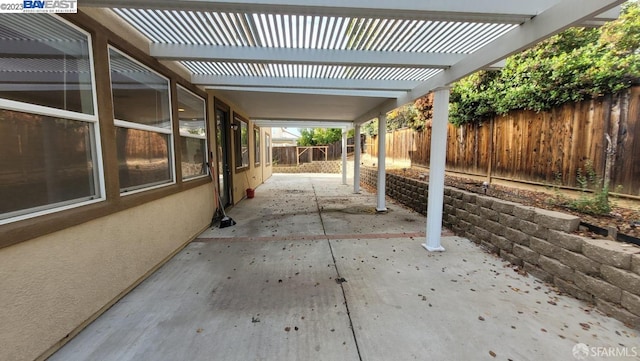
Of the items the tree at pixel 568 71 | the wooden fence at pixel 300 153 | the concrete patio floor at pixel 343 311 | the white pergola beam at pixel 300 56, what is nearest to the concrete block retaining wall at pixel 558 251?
the concrete patio floor at pixel 343 311

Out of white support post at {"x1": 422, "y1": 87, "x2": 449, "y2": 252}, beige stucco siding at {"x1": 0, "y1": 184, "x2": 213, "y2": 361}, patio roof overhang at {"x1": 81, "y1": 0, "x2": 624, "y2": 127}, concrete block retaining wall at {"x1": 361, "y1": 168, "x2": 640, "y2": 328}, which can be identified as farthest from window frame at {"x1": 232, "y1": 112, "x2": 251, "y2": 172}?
concrete block retaining wall at {"x1": 361, "y1": 168, "x2": 640, "y2": 328}

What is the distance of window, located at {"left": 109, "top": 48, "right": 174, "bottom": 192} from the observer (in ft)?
8.80

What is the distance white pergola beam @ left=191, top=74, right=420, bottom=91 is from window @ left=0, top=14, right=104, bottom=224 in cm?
222

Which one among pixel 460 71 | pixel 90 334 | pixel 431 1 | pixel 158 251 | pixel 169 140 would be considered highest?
pixel 431 1

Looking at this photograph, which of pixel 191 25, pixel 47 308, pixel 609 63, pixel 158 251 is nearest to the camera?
pixel 47 308

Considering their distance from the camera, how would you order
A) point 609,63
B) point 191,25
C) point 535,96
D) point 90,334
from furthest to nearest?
point 535,96 → point 609,63 → point 191,25 → point 90,334

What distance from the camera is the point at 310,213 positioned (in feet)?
19.9

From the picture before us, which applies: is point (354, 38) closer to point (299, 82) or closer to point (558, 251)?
point (299, 82)

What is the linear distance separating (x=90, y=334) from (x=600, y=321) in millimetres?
4173

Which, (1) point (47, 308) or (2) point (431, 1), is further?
(2) point (431, 1)

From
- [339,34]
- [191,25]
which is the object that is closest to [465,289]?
[339,34]

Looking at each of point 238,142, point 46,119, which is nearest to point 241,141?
point 238,142

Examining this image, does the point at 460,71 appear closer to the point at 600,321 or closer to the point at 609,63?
the point at 609,63

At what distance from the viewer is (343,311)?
2287mm
